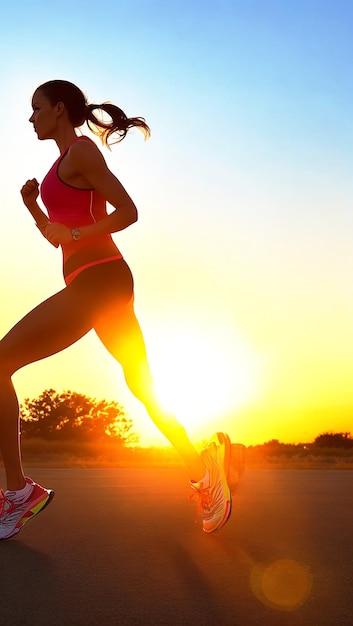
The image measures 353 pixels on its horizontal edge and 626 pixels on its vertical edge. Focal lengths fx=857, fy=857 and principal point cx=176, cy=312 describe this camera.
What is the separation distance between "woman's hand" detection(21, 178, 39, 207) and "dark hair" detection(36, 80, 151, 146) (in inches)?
15.5

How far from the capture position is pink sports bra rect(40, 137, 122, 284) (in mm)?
4340

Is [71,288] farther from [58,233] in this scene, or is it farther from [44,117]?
[44,117]

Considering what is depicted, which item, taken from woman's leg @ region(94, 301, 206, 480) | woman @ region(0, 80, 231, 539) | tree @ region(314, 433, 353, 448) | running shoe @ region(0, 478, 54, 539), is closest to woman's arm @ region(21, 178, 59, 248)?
woman @ region(0, 80, 231, 539)

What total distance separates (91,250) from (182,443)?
1216mm

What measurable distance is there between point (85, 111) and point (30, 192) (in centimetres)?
Answer: 54

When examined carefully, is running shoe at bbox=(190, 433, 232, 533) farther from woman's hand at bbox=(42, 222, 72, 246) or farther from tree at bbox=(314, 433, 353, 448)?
tree at bbox=(314, 433, 353, 448)

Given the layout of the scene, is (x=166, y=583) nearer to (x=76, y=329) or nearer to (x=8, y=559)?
(x=8, y=559)

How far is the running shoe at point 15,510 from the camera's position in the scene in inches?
168

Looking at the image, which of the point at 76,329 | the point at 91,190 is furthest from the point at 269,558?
the point at 91,190

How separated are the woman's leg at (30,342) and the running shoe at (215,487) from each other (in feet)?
3.18

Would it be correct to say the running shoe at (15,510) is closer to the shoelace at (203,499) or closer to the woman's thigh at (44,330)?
the woman's thigh at (44,330)

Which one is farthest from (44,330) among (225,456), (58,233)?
(225,456)

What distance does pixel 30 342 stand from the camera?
4270 millimetres

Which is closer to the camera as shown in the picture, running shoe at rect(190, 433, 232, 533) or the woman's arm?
running shoe at rect(190, 433, 232, 533)
